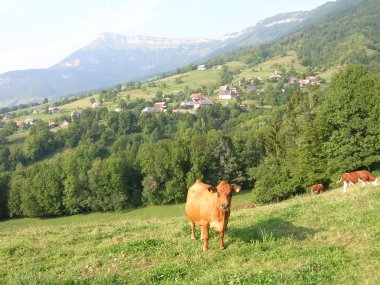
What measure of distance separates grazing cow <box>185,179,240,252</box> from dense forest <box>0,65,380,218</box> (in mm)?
33852

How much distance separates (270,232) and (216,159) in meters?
67.8

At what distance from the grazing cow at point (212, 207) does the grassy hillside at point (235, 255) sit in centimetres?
68

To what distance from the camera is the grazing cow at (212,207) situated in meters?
12.2

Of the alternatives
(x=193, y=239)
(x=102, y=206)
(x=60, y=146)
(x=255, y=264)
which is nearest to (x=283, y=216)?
(x=193, y=239)

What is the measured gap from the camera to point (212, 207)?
12.8 m

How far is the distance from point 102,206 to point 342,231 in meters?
66.8

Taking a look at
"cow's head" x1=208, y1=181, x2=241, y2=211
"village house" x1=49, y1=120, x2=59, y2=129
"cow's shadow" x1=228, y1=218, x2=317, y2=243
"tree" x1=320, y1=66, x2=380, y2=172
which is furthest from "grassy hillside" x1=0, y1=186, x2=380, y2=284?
"village house" x1=49, y1=120, x2=59, y2=129

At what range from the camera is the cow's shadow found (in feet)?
42.2

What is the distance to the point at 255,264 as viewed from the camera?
10711mm

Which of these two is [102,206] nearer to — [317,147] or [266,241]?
[317,147]

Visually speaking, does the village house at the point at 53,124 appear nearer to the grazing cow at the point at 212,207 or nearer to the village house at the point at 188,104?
the village house at the point at 188,104

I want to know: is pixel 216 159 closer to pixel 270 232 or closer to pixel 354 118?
pixel 354 118

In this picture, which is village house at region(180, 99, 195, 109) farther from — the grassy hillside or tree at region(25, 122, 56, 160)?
the grassy hillside

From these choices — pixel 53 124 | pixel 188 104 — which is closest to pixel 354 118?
pixel 188 104
